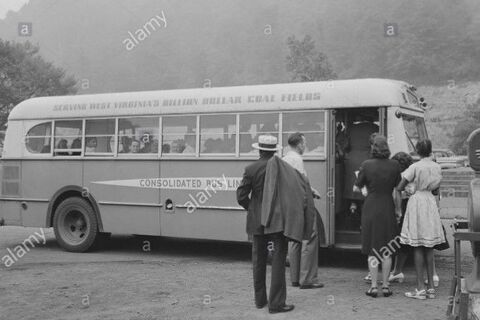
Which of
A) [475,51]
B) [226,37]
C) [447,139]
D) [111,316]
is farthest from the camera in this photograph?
[226,37]

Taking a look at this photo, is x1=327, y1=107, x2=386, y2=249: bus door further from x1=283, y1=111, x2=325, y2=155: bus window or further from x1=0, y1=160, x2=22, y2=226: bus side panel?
x1=0, y1=160, x2=22, y2=226: bus side panel

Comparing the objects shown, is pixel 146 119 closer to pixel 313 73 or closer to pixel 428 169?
pixel 428 169

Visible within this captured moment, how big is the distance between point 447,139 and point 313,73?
50.0 feet

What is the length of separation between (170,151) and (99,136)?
1462 millimetres

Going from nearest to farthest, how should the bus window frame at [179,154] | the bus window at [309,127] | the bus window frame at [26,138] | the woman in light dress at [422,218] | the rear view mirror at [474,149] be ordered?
the rear view mirror at [474,149], the woman in light dress at [422,218], the bus window at [309,127], the bus window frame at [179,154], the bus window frame at [26,138]

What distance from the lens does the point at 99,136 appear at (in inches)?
419

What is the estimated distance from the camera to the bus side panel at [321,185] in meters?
8.74

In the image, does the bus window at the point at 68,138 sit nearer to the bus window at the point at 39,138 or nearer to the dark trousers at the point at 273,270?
the bus window at the point at 39,138

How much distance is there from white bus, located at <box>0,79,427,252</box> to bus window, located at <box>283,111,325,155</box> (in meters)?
0.01

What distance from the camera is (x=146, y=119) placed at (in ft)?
33.8

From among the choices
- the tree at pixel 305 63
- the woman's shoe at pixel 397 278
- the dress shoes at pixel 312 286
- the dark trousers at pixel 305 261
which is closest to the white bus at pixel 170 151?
the woman's shoe at pixel 397 278

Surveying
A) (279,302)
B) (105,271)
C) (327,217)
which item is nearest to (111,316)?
Answer: (279,302)

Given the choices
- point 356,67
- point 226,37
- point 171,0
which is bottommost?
point 356,67

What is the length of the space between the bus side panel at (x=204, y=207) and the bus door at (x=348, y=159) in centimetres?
138
